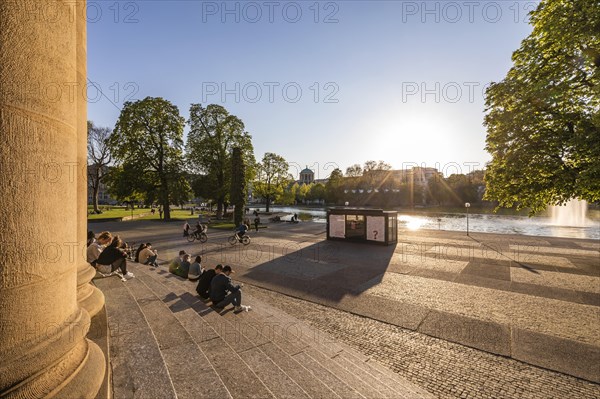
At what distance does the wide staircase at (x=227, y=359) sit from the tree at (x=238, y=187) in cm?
2404

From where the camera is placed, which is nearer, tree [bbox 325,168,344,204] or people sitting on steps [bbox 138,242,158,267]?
people sitting on steps [bbox 138,242,158,267]

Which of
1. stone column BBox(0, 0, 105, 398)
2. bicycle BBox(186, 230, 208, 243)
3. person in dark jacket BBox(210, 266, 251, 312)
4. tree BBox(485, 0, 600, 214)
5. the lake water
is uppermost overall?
tree BBox(485, 0, 600, 214)

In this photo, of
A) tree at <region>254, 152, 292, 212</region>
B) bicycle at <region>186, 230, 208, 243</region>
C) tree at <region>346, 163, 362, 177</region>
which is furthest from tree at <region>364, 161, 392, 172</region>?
bicycle at <region>186, 230, 208, 243</region>

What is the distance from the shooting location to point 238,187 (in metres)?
31.6

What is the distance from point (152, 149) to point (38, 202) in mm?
38474

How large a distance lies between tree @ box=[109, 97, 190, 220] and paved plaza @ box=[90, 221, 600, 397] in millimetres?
20021

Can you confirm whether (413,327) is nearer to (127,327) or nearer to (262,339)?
(262,339)

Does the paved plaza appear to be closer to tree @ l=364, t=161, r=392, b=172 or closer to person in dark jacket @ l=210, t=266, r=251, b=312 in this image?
person in dark jacket @ l=210, t=266, r=251, b=312

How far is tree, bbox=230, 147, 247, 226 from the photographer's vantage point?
101ft

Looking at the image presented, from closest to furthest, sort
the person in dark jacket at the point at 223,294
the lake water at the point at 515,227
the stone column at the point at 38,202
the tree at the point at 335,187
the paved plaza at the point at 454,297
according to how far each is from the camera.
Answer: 1. the stone column at the point at 38,202
2. the paved plaza at the point at 454,297
3. the person in dark jacket at the point at 223,294
4. the lake water at the point at 515,227
5. the tree at the point at 335,187

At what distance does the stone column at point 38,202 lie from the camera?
1917 mm

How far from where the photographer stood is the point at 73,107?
2406mm

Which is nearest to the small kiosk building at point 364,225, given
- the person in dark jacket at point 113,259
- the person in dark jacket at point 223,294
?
the person in dark jacket at point 223,294

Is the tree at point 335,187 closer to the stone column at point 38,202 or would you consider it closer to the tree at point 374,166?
the tree at point 374,166
